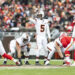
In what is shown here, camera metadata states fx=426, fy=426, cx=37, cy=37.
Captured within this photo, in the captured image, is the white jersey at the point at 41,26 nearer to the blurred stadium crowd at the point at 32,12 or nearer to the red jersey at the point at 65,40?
the red jersey at the point at 65,40

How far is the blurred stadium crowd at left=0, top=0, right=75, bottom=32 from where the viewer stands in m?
25.4

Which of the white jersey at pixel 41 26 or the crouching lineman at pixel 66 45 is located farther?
the white jersey at pixel 41 26

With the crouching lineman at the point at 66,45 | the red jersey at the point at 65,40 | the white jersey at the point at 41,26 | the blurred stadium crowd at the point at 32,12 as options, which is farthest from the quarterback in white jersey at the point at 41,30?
the blurred stadium crowd at the point at 32,12

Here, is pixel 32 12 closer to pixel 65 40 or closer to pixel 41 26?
pixel 41 26

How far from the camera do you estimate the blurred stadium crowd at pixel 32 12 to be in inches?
999

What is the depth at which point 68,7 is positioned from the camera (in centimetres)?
2825

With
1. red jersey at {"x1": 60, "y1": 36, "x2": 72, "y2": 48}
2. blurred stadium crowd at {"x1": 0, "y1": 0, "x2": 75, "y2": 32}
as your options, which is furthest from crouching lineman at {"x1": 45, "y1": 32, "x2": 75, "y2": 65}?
blurred stadium crowd at {"x1": 0, "y1": 0, "x2": 75, "y2": 32}

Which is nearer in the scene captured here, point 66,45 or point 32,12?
point 66,45

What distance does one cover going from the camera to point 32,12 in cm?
2817

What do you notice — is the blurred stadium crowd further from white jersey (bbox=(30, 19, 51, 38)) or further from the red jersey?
the red jersey

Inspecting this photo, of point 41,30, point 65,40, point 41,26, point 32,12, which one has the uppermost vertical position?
point 32,12

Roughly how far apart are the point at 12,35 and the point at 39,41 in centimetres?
610

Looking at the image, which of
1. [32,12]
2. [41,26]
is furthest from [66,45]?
[32,12]

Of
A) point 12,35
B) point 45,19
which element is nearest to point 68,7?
point 12,35
